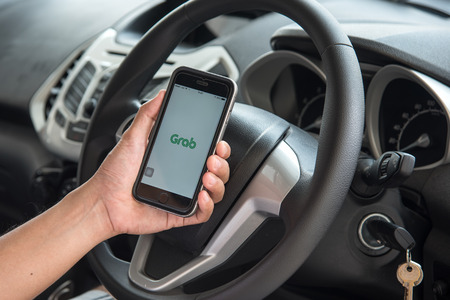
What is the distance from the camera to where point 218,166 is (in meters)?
0.75

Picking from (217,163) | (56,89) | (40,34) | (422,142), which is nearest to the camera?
(217,163)

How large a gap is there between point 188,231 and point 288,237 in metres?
0.19

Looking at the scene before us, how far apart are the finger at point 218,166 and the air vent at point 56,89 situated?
2.61 feet

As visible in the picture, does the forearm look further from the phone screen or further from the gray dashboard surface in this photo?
the gray dashboard surface

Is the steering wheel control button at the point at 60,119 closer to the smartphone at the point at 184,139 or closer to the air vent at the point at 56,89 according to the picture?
the air vent at the point at 56,89

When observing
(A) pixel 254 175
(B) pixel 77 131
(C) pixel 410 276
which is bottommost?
(B) pixel 77 131

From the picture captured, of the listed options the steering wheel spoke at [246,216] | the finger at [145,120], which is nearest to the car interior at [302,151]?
the steering wheel spoke at [246,216]

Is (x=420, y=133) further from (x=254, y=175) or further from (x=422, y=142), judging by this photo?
(x=254, y=175)

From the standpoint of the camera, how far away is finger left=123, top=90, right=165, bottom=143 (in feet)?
2.62

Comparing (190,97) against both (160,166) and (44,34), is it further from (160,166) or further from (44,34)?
(44,34)

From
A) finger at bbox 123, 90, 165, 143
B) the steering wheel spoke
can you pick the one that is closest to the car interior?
the steering wheel spoke

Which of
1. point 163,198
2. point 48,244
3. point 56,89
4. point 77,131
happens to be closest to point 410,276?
point 163,198

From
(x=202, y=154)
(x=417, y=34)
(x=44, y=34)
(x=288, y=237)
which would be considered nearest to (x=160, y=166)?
(x=202, y=154)

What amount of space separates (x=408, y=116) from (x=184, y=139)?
422mm
